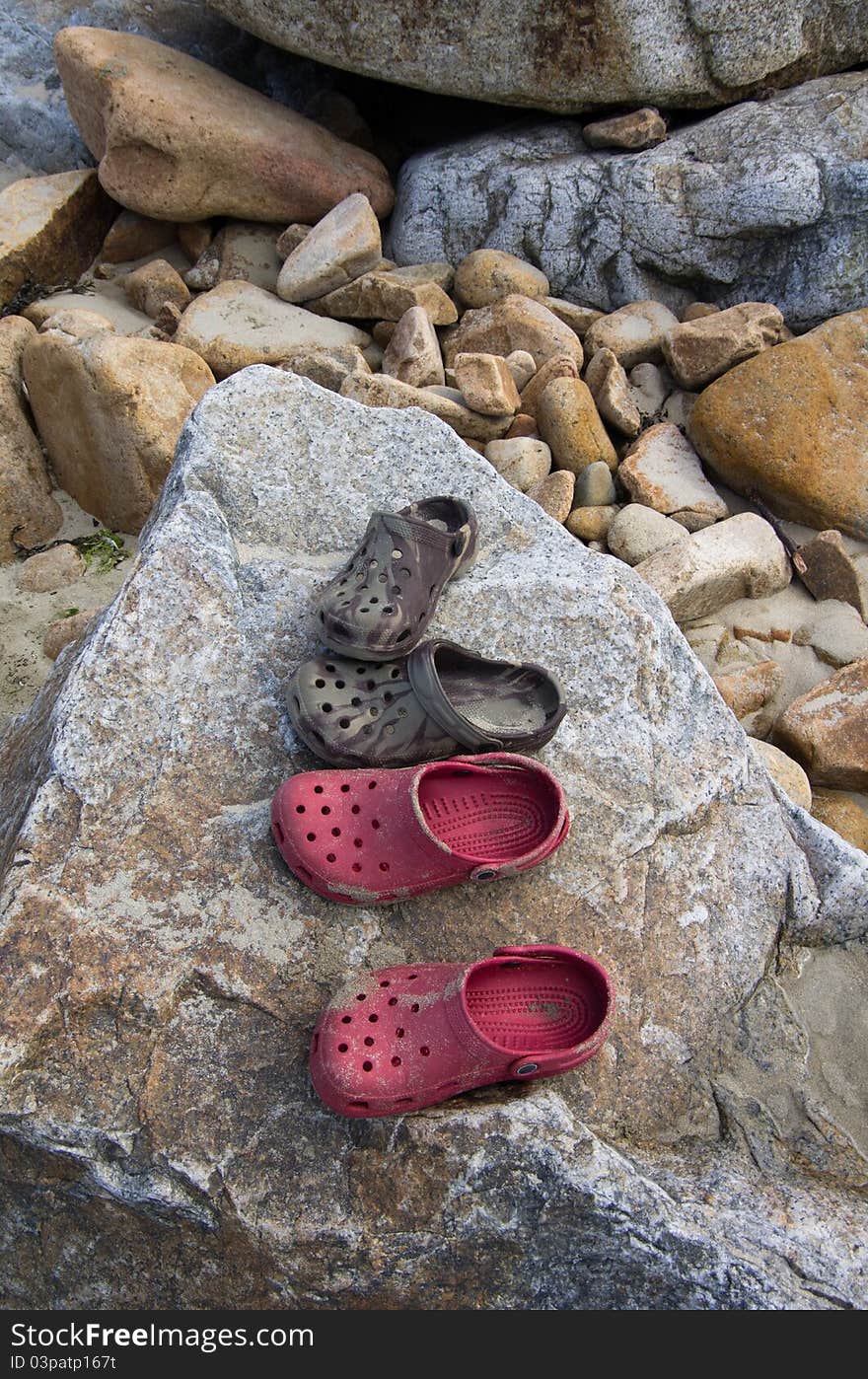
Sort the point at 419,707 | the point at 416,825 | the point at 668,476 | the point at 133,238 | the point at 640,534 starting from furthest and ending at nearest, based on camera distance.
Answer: the point at 133,238 < the point at 668,476 < the point at 640,534 < the point at 419,707 < the point at 416,825

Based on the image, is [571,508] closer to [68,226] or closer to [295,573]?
[295,573]

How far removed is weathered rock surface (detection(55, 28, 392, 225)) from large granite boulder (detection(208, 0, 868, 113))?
0.41m

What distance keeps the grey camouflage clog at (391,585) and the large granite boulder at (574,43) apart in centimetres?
341

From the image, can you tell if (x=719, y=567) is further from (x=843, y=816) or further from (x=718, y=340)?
(x=718, y=340)

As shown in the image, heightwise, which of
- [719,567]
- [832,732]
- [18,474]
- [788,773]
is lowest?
[18,474]

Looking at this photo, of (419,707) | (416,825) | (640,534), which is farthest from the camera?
(640,534)

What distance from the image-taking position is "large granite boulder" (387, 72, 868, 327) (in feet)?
16.4

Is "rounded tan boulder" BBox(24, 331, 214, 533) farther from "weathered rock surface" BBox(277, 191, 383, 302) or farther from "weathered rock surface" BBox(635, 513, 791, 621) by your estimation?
"weathered rock surface" BBox(635, 513, 791, 621)

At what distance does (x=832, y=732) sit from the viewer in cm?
369

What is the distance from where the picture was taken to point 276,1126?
216 cm

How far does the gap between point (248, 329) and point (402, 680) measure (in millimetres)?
3213

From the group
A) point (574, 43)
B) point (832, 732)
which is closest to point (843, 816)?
point (832, 732)

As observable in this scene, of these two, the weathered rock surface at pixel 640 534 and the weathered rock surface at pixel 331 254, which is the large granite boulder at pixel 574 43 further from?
the weathered rock surface at pixel 640 534

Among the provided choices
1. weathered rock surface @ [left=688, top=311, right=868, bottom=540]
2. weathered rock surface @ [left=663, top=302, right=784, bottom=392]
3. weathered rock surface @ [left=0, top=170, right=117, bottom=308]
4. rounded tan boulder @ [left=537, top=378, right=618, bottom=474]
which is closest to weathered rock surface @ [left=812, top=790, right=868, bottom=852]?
weathered rock surface @ [left=688, top=311, right=868, bottom=540]
